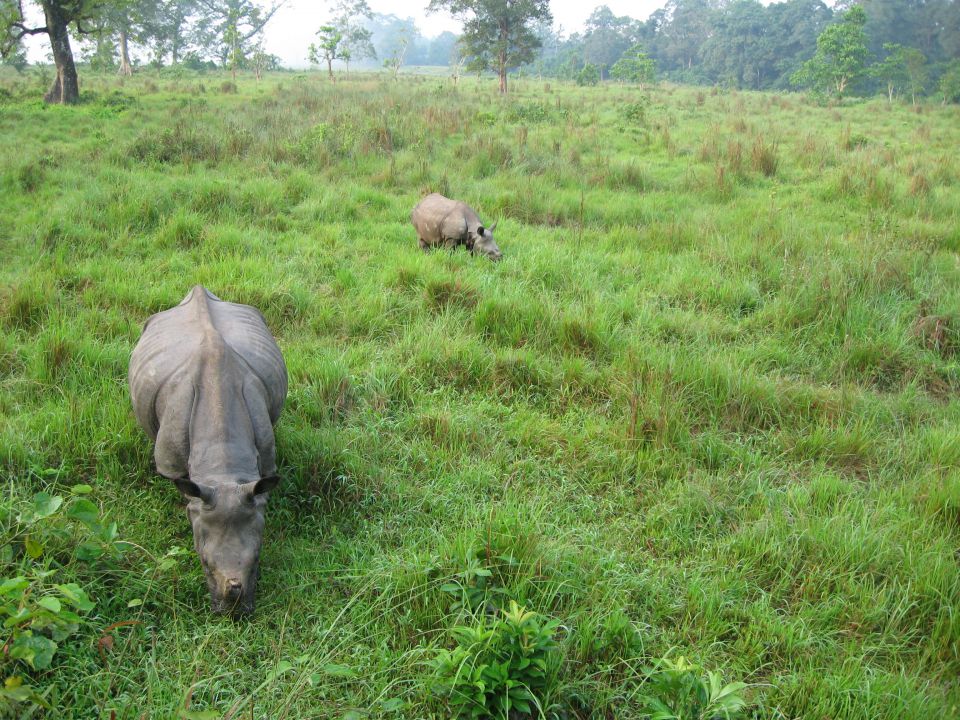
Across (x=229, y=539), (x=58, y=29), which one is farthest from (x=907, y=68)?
(x=229, y=539)

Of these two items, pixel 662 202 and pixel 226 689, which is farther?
pixel 662 202

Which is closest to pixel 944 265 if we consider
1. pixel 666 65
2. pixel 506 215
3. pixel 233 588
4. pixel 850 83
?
pixel 506 215

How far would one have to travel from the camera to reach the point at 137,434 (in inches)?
158

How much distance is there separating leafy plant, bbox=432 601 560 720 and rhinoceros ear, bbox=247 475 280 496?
1047mm

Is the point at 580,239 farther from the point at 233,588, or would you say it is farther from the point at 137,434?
the point at 233,588

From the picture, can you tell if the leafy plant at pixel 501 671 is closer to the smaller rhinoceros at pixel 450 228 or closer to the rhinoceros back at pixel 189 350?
the rhinoceros back at pixel 189 350

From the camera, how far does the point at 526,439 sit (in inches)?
175

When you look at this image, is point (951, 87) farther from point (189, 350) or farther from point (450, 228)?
point (189, 350)

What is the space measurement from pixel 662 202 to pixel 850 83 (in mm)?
28618

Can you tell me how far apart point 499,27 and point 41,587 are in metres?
33.1

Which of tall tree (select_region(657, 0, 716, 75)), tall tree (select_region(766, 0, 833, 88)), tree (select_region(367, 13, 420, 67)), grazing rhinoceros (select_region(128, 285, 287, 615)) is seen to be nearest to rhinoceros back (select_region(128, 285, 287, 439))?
grazing rhinoceros (select_region(128, 285, 287, 615))

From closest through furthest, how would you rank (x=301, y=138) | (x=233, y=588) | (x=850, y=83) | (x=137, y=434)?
(x=233, y=588), (x=137, y=434), (x=301, y=138), (x=850, y=83)

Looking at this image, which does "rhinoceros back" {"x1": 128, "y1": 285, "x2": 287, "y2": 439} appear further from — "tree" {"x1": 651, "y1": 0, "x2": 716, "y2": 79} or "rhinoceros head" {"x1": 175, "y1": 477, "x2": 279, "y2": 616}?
"tree" {"x1": 651, "y1": 0, "x2": 716, "y2": 79}

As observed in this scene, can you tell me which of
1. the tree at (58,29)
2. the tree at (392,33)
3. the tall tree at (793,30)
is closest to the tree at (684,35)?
the tall tree at (793,30)
